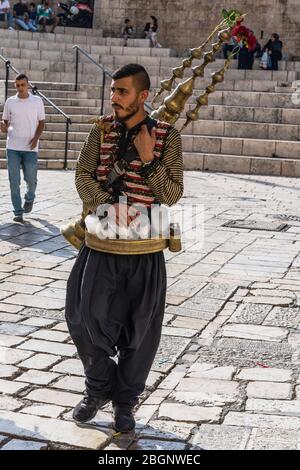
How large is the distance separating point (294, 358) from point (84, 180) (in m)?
2.07

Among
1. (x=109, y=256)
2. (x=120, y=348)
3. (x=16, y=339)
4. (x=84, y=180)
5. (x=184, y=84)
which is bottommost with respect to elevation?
(x=16, y=339)

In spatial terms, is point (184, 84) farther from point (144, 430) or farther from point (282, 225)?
point (282, 225)

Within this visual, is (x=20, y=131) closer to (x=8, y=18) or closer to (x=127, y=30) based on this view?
(x=127, y=30)

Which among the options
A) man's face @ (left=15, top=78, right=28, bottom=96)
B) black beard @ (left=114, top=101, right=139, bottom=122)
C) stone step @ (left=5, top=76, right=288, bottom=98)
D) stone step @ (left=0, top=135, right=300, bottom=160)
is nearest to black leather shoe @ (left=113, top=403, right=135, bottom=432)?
black beard @ (left=114, top=101, right=139, bottom=122)

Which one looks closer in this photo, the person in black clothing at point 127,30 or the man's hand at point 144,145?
the man's hand at point 144,145

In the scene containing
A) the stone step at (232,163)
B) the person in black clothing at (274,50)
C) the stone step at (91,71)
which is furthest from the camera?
the person in black clothing at (274,50)

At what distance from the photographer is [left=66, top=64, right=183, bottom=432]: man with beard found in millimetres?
4211

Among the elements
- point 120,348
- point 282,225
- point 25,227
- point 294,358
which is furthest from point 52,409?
point 282,225

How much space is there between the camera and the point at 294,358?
5641mm

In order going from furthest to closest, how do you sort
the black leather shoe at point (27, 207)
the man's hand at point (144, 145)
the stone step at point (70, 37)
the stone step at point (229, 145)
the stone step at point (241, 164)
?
1. the stone step at point (70, 37)
2. the stone step at point (229, 145)
3. the stone step at point (241, 164)
4. the black leather shoe at point (27, 207)
5. the man's hand at point (144, 145)

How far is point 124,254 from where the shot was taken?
14.0 ft

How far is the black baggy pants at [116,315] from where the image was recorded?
168 inches

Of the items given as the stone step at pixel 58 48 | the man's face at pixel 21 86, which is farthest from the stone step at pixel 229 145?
the man's face at pixel 21 86

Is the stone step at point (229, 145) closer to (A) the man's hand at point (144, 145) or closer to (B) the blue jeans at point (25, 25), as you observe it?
(B) the blue jeans at point (25, 25)
